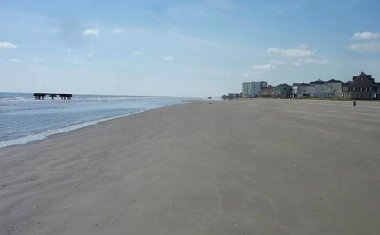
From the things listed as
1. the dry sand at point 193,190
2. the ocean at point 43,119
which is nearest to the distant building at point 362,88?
the ocean at point 43,119

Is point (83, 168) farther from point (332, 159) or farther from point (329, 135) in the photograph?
point (329, 135)

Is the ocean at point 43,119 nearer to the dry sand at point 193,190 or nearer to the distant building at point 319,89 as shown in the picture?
the dry sand at point 193,190

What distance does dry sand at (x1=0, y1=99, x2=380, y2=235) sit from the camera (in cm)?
542

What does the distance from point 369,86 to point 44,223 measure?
137083 mm

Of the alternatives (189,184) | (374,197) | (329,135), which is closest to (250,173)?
(189,184)

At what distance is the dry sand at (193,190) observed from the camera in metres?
5.42

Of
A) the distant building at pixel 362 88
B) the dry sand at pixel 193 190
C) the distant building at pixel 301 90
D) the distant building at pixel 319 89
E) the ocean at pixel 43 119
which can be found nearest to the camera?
the dry sand at pixel 193 190

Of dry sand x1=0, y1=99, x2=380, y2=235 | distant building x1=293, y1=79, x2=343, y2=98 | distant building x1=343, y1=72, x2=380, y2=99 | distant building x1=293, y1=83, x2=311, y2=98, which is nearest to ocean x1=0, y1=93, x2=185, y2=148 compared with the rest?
dry sand x1=0, y1=99, x2=380, y2=235

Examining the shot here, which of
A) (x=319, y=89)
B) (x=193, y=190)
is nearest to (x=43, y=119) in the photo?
(x=193, y=190)

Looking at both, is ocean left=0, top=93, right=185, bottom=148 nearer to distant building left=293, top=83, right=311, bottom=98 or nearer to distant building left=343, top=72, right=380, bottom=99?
distant building left=343, top=72, right=380, bottom=99

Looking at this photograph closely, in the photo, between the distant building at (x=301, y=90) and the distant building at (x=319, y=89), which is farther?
the distant building at (x=301, y=90)

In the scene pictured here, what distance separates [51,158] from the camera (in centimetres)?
1150

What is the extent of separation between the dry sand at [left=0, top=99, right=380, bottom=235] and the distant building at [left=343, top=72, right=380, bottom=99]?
126 meters

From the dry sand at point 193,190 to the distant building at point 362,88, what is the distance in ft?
413
